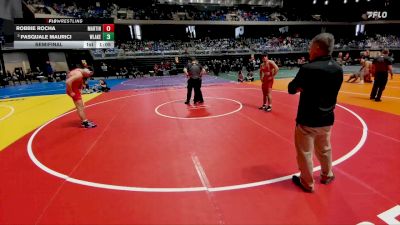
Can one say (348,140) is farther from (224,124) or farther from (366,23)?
(366,23)

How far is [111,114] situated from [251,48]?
92.2 ft

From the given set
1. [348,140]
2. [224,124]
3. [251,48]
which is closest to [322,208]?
[348,140]

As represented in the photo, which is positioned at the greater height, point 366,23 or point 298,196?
point 366,23

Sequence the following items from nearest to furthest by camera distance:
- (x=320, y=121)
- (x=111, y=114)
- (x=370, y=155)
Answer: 1. (x=320, y=121)
2. (x=370, y=155)
3. (x=111, y=114)

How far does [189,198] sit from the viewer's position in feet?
11.4

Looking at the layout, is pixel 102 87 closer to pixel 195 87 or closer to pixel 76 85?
pixel 195 87

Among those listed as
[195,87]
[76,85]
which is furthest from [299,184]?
[195,87]

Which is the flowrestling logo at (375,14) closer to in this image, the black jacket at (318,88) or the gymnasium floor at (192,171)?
the gymnasium floor at (192,171)

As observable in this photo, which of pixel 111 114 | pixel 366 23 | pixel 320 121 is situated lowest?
pixel 111 114

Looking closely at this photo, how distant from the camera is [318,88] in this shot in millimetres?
3289

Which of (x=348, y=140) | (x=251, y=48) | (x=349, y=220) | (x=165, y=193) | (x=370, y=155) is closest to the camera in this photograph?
(x=349, y=220)
